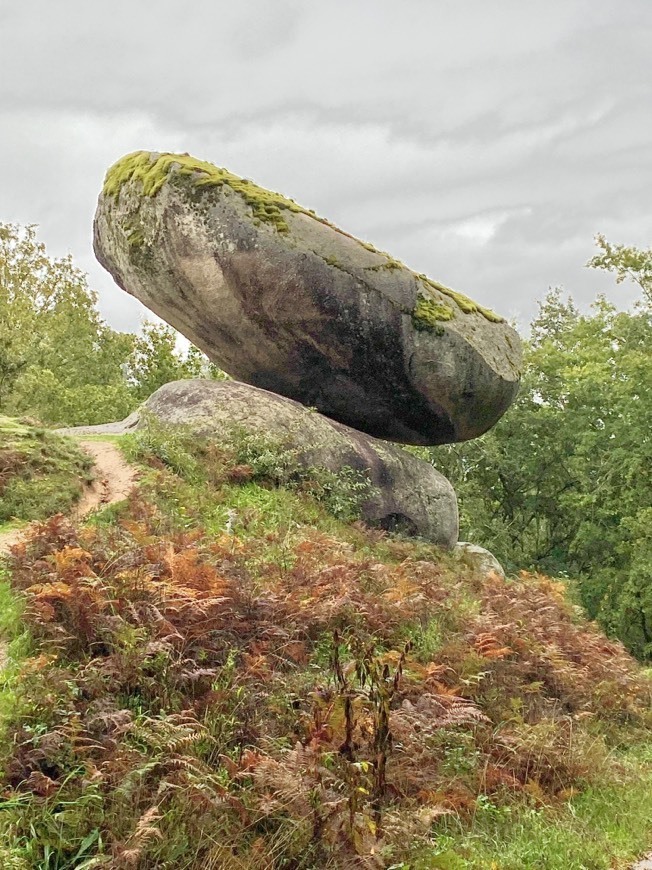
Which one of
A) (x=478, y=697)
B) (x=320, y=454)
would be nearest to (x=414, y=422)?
(x=320, y=454)

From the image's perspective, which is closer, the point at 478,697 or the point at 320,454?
the point at 478,697

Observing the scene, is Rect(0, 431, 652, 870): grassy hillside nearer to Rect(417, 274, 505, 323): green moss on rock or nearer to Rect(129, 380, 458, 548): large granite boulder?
Rect(129, 380, 458, 548): large granite boulder

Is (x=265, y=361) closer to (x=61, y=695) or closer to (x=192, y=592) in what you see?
(x=192, y=592)

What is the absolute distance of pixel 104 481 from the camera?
11219mm

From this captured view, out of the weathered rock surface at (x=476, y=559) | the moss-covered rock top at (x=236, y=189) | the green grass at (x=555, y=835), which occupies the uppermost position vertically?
the moss-covered rock top at (x=236, y=189)

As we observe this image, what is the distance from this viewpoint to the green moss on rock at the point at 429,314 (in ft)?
47.2

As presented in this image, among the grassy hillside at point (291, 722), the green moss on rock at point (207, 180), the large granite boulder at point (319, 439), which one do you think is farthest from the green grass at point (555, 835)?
the green moss on rock at point (207, 180)

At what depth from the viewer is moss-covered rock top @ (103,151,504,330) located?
45.2 feet

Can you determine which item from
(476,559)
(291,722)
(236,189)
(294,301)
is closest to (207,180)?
(236,189)

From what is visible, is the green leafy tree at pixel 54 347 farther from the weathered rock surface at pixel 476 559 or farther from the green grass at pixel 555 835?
the green grass at pixel 555 835

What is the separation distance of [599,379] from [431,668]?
68.3 ft

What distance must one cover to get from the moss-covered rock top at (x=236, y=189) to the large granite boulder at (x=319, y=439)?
103 inches

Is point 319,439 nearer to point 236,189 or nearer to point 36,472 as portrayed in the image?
point 236,189

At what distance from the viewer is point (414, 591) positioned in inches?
332
